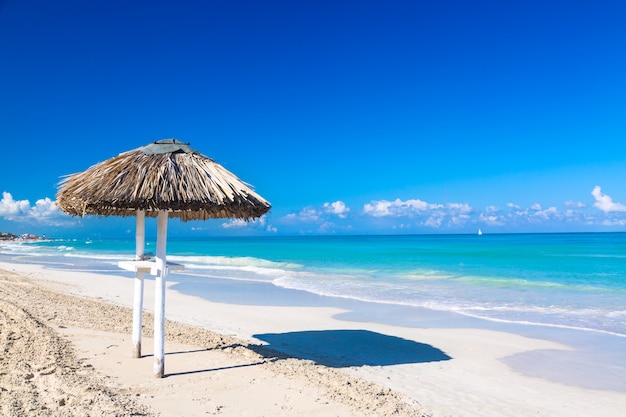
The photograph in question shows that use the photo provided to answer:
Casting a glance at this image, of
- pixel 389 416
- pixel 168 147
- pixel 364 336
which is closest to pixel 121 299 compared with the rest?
pixel 364 336

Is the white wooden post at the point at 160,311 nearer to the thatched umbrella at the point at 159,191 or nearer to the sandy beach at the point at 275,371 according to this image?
the thatched umbrella at the point at 159,191

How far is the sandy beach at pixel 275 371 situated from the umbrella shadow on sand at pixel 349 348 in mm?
18

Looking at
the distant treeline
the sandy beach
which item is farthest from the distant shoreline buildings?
the sandy beach

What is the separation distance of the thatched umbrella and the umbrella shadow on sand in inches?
86.8

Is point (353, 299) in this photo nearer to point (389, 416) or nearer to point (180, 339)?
point (180, 339)

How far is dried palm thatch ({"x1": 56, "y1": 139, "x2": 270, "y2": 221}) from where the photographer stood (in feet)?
17.5

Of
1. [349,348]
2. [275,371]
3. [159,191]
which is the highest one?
[159,191]

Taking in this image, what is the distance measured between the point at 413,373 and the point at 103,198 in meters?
4.32

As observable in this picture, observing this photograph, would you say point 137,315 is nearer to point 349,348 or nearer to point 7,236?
point 349,348

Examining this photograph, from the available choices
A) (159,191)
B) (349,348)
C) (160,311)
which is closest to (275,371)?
(160,311)

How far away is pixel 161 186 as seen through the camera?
5.38 metres

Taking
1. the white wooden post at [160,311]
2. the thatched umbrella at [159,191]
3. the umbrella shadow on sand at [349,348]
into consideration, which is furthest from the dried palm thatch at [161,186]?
the umbrella shadow on sand at [349,348]

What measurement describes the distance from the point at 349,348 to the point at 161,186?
419cm

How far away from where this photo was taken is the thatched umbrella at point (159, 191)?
5.33 metres
